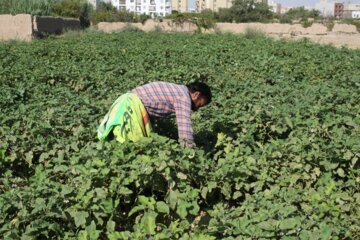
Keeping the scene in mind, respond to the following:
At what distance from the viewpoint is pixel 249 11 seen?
1959 inches

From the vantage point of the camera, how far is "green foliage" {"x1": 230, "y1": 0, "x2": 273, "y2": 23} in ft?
158

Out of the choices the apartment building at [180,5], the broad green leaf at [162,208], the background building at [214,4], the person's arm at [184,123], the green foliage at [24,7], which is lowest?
the broad green leaf at [162,208]

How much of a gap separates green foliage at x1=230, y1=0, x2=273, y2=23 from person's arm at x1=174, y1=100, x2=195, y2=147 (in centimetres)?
4525

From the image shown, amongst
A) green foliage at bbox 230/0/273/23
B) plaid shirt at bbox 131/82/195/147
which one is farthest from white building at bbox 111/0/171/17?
plaid shirt at bbox 131/82/195/147

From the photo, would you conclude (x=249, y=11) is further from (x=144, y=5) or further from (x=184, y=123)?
(x=144, y=5)

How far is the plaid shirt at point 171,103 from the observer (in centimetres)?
403

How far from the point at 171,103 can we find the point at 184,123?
0.95 feet

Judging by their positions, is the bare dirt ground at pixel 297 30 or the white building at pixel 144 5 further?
the white building at pixel 144 5

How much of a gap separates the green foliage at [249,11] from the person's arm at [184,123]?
45250mm

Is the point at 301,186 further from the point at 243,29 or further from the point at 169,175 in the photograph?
the point at 243,29

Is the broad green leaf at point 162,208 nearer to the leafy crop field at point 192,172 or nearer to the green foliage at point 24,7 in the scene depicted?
the leafy crop field at point 192,172

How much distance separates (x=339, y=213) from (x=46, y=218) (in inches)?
74.3

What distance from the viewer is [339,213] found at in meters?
3.09

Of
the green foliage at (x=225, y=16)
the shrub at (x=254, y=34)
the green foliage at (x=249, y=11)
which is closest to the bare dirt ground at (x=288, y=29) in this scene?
the shrub at (x=254, y=34)
